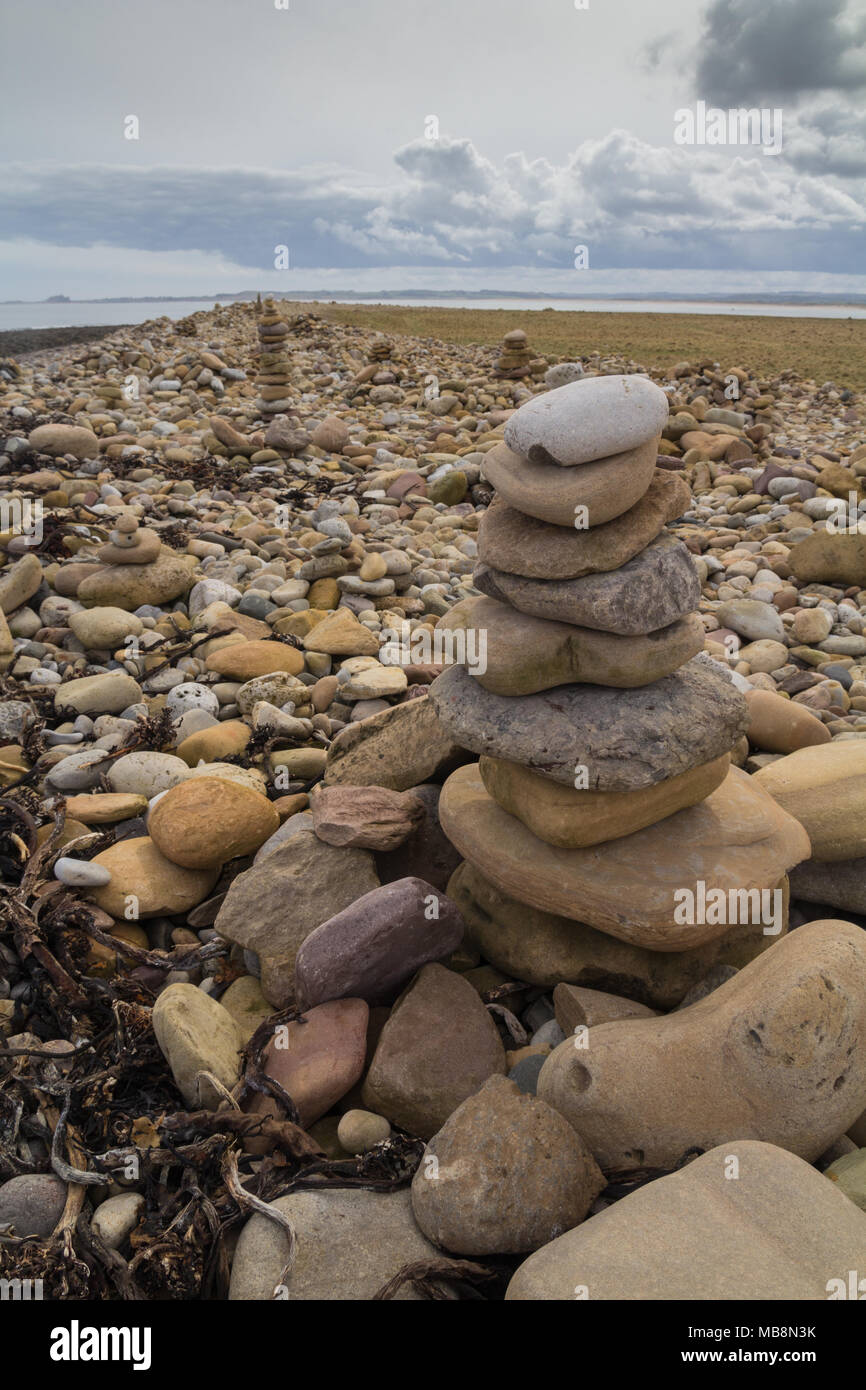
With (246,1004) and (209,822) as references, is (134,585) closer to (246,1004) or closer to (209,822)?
(209,822)

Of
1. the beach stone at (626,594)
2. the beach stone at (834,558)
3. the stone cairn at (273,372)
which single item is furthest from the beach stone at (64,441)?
the beach stone at (626,594)

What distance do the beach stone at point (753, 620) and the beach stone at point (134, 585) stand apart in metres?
5.12

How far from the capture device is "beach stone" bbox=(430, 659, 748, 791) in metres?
4.04

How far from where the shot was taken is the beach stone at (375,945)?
4.17m

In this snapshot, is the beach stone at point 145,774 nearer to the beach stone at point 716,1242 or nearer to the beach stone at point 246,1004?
the beach stone at point 246,1004

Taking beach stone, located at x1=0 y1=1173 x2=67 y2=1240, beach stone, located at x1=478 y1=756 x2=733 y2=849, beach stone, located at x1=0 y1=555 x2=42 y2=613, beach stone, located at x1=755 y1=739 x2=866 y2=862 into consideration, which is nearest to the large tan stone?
beach stone, located at x1=755 y1=739 x2=866 y2=862

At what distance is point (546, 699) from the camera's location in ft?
14.3

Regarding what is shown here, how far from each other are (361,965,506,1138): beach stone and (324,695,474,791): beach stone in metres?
1.62

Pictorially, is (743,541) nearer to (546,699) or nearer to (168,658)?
(168,658)

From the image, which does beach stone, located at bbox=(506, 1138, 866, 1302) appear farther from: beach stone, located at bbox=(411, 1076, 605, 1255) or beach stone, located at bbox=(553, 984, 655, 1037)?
beach stone, located at bbox=(553, 984, 655, 1037)

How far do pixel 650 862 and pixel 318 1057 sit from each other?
1720mm

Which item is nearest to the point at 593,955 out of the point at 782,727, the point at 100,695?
the point at 782,727

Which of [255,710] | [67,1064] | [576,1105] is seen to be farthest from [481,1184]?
[255,710]

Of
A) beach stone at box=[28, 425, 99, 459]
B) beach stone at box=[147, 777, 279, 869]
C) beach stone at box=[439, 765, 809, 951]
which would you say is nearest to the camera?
beach stone at box=[439, 765, 809, 951]
